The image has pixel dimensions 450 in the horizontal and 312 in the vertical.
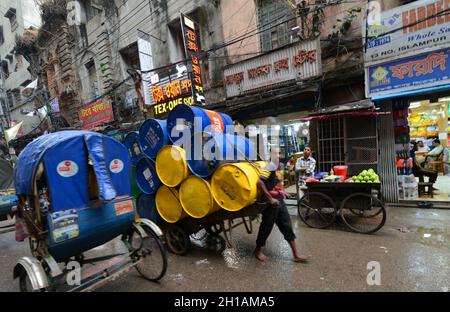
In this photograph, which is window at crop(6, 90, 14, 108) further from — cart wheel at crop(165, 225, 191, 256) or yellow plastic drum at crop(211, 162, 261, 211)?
yellow plastic drum at crop(211, 162, 261, 211)

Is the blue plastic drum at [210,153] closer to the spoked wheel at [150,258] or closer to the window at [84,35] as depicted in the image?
the spoked wheel at [150,258]

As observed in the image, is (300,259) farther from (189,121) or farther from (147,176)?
(147,176)

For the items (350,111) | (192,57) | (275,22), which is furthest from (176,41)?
(350,111)

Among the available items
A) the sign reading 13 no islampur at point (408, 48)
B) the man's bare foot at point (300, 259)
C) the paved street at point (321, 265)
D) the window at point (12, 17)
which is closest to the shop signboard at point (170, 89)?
the sign reading 13 no islampur at point (408, 48)

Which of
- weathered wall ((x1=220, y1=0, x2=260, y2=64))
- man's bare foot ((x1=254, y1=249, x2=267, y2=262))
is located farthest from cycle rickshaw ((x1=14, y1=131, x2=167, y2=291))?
weathered wall ((x1=220, y1=0, x2=260, y2=64))

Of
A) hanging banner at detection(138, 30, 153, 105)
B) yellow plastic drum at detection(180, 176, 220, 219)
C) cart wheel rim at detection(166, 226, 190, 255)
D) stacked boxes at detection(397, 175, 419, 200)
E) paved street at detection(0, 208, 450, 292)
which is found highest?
hanging banner at detection(138, 30, 153, 105)

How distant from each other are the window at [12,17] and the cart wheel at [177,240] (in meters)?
25.6

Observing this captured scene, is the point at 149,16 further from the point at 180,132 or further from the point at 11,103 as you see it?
the point at 11,103

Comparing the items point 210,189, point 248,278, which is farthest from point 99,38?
point 248,278

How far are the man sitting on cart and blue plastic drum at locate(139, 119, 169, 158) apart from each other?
6.30 feet

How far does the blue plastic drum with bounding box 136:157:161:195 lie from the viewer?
4.62m

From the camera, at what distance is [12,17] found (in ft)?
68.9
